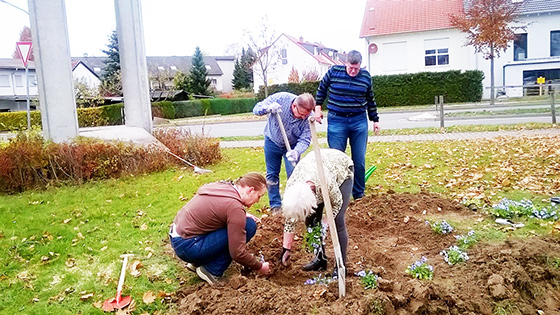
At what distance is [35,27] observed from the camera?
8781mm

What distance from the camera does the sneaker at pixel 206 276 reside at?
149 inches

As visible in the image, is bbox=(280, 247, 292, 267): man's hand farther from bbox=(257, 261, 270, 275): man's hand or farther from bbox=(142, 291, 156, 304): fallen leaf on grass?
bbox=(142, 291, 156, 304): fallen leaf on grass

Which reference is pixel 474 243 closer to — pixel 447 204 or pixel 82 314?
pixel 447 204

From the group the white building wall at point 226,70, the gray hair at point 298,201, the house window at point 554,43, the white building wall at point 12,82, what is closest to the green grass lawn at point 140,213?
the gray hair at point 298,201

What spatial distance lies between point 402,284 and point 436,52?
103 ft

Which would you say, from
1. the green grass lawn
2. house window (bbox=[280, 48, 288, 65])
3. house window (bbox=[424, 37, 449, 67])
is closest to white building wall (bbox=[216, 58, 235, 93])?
house window (bbox=[280, 48, 288, 65])

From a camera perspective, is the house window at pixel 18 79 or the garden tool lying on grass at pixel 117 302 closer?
the garden tool lying on grass at pixel 117 302

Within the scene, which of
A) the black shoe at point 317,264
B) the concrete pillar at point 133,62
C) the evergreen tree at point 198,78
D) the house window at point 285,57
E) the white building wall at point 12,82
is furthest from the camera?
the white building wall at point 12,82

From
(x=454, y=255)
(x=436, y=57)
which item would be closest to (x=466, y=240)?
(x=454, y=255)

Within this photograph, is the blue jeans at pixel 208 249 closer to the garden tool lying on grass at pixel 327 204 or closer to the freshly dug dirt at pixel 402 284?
the freshly dug dirt at pixel 402 284

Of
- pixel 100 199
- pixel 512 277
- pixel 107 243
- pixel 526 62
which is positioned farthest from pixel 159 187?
pixel 526 62

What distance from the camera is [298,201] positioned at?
3174 mm

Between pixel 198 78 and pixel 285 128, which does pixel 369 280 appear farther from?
pixel 198 78

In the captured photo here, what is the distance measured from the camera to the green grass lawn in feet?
12.9
